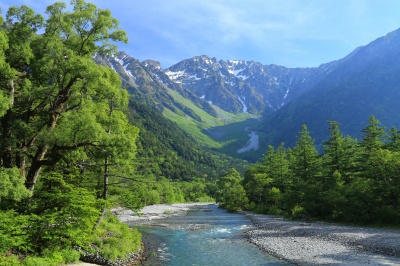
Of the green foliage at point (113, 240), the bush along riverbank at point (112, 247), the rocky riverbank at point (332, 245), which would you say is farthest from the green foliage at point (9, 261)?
the rocky riverbank at point (332, 245)

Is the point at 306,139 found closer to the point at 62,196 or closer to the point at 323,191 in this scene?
the point at 323,191

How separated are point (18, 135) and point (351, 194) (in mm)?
44832

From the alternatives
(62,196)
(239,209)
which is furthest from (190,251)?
(239,209)

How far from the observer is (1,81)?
20.0 metres

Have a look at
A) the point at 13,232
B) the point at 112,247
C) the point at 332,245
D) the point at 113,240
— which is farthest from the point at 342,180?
the point at 13,232

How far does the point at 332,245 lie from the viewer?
1250 inches

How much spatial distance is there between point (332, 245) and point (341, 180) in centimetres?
2528

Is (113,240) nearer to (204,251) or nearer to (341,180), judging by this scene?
(204,251)

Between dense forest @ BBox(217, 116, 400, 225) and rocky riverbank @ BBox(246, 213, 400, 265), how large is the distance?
22.4 feet

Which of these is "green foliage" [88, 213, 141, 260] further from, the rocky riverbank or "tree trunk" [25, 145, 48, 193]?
the rocky riverbank

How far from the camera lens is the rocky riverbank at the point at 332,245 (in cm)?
2539

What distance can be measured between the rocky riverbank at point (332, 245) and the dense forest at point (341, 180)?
22.4ft

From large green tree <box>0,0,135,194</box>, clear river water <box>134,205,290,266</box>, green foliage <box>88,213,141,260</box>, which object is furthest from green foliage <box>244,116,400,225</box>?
large green tree <box>0,0,135,194</box>

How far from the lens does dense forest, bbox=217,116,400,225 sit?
43.7m
